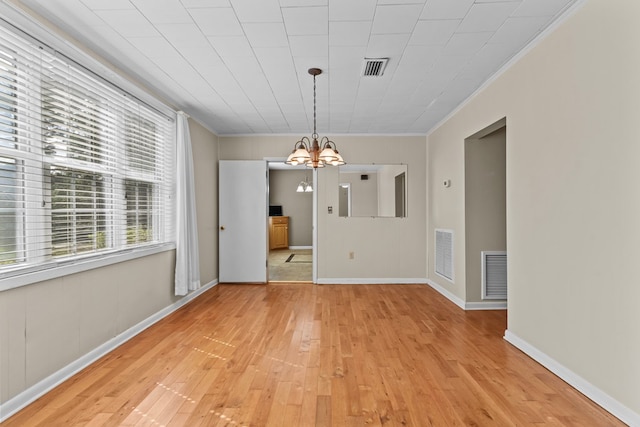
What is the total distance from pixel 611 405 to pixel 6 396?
344 cm

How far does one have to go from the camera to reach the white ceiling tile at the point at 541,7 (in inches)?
82.8

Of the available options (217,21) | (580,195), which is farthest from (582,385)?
(217,21)

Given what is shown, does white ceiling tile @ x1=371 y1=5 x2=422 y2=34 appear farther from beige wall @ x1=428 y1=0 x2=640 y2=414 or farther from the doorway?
the doorway

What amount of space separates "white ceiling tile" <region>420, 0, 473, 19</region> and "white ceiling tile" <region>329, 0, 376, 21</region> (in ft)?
1.15

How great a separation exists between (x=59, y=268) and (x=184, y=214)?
5.58 ft

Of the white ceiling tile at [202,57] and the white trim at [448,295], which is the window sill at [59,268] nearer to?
the white ceiling tile at [202,57]

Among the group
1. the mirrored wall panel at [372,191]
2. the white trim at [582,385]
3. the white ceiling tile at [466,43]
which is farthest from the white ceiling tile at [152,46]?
the white trim at [582,385]

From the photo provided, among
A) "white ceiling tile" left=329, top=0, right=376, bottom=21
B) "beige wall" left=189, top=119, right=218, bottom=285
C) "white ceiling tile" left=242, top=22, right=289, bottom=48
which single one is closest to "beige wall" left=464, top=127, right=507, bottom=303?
"white ceiling tile" left=329, top=0, right=376, bottom=21

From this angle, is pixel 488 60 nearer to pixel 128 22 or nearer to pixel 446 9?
pixel 446 9

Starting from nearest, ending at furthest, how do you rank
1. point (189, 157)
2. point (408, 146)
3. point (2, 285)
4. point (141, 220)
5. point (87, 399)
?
point (2, 285)
point (87, 399)
point (141, 220)
point (189, 157)
point (408, 146)

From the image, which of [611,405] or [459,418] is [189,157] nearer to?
[459,418]

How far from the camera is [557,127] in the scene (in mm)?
2355

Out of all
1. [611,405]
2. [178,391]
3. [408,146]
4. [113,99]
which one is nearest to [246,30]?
[113,99]

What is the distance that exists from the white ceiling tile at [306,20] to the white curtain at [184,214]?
7.02 ft
